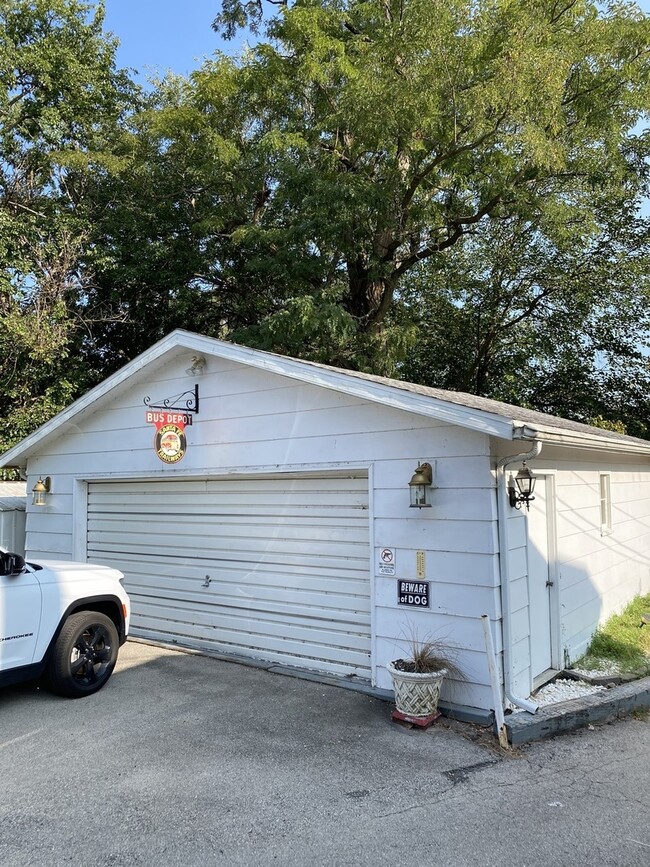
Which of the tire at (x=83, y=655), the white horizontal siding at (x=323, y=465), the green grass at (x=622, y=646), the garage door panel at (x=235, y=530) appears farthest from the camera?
the green grass at (x=622, y=646)

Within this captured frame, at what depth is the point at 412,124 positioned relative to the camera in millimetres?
11453

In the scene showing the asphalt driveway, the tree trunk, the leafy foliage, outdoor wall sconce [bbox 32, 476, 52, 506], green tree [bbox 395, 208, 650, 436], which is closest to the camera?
the asphalt driveway

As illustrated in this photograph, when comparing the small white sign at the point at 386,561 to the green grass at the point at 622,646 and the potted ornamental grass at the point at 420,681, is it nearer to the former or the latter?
the potted ornamental grass at the point at 420,681

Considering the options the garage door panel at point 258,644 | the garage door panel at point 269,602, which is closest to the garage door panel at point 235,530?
the garage door panel at point 269,602

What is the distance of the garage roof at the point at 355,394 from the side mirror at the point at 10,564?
9.78 feet

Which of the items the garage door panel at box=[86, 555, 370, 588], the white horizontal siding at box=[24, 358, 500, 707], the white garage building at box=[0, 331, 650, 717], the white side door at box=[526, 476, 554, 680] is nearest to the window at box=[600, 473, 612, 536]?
the white garage building at box=[0, 331, 650, 717]

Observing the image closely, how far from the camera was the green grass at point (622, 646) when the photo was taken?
658 centimetres

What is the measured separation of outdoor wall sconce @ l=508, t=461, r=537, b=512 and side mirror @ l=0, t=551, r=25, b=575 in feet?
14.0

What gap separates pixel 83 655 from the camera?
224 inches

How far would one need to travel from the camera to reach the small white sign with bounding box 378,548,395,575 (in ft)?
18.5

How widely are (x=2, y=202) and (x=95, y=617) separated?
1165 cm

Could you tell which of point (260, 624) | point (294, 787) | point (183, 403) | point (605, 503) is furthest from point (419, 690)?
point (605, 503)

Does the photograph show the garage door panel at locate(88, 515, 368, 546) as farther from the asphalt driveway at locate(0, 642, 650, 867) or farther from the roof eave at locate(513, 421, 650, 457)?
the roof eave at locate(513, 421, 650, 457)

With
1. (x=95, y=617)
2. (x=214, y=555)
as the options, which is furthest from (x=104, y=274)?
(x=95, y=617)
